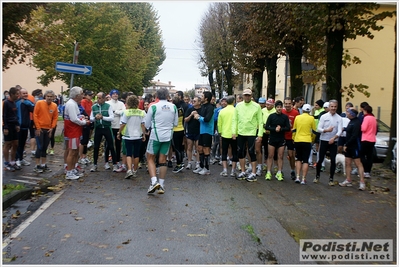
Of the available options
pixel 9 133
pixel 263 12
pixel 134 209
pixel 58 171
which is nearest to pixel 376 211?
pixel 134 209

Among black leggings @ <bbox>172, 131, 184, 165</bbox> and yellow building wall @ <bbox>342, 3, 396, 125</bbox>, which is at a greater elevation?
yellow building wall @ <bbox>342, 3, 396, 125</bbox>

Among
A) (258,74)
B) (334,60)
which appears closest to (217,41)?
(258,74)

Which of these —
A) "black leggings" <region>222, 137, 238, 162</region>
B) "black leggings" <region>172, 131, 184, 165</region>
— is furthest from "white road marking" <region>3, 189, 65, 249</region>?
"black leggings" <region>222, 137, 238, 162</region>

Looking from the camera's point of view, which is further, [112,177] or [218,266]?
[112,177]

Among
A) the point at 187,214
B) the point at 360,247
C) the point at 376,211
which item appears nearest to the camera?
the point at 360,247

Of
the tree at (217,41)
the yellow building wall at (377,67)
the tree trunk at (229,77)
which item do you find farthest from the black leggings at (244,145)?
the tree trunk at (229,77)

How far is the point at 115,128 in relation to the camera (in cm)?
1287

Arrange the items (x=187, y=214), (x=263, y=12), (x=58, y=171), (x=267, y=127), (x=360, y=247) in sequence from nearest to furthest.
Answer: (x=360, y=247) → (x=187, y=214) → (x=267, y=127) → (x=58, y=171) → (x=263, y=12)

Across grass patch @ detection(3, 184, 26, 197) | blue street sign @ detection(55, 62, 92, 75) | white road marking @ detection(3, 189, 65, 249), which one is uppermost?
blue street sign @ detection(55, 62, 92, 75)

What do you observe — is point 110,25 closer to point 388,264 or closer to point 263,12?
point 263,12

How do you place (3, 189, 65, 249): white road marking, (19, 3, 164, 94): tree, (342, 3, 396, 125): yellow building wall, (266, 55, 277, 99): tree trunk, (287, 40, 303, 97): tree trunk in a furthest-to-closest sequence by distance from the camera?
(342, 3, 396, 125): yellow building wall
(266, 55, 277, 99): tree trunk
(19, 3, 164, 94): tree
(287, 40, 303, 97): tree trunk
(3, 189, 65, 249): white road marking

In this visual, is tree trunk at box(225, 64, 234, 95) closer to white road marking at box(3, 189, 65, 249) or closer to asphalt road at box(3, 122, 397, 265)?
asphalt road at box(3, 122, 397, 265)

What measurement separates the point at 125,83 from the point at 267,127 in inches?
1017

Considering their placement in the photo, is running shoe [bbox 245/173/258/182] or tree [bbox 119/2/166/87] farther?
tree [bbox 119/2/166/87]
